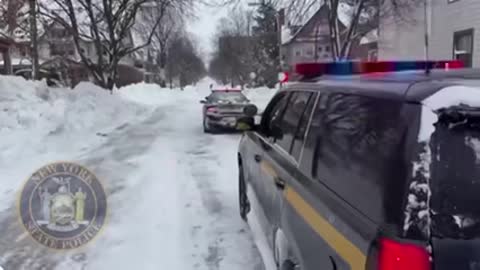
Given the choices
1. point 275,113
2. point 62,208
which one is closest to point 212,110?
point 62,208

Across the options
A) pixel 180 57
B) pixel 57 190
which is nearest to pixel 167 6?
pixel 57 190

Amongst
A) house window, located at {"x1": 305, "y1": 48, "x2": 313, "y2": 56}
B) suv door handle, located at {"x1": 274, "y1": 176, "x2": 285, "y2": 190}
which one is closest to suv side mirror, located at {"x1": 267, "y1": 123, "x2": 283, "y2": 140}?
suv door handle, located at {"x1": 274, "y1": 176, "x2": 285, "y2": 190}

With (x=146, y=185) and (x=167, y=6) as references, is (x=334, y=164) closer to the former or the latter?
(x=146, y=185)

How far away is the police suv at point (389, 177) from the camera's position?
1802 mm

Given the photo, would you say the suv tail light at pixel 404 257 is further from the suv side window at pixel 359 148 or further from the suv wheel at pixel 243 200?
the suv wheel at pixel 243 200

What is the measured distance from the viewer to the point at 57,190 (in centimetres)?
685

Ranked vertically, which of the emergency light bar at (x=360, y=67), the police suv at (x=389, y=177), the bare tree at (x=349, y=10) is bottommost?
the police suv at (x=389, y=177)

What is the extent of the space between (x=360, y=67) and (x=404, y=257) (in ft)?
6.38

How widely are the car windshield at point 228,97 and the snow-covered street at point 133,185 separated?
1.29 m

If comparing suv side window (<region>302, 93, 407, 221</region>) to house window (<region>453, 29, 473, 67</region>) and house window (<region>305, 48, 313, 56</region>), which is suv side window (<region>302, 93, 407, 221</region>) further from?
house window (<region>305, 48, 313, 56</region>)

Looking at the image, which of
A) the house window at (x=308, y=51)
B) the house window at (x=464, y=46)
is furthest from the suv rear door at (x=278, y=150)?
the house window at (x=308, y=51)

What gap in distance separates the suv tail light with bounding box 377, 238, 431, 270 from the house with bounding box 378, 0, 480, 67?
41.4ft

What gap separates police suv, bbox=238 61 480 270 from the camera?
1.80m

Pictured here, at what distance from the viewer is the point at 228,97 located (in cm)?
1677
